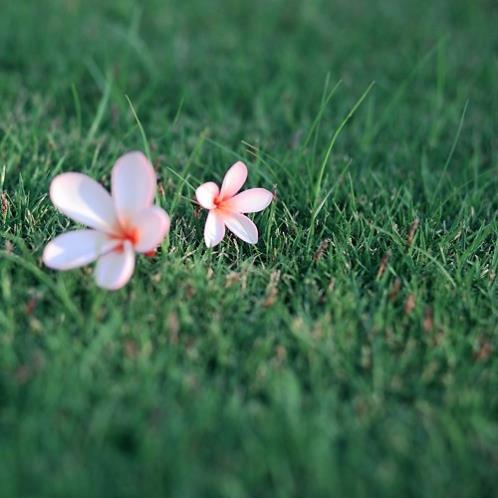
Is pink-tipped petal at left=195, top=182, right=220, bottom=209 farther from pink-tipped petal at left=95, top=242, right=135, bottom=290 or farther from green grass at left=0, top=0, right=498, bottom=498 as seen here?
pink-tipped petal at left=95, top=242, right=135, bottom=290

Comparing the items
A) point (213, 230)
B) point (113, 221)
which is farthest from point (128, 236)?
point (213, 230)

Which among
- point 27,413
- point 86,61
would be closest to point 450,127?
point 86,61

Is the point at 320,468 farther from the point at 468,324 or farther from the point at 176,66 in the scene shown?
the point at 176,66

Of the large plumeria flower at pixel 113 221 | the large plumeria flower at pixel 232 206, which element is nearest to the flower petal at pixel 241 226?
the large plumeria flower at pixel 232 206

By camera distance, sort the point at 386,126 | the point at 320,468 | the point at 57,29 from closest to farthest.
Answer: the point at 320,468 < the point at 386,126 < the point at 57,29

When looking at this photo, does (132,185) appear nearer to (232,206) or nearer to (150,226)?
(150,226)

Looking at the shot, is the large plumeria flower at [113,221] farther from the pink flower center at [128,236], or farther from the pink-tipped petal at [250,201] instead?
the pink-tipped petal at [250,201]
